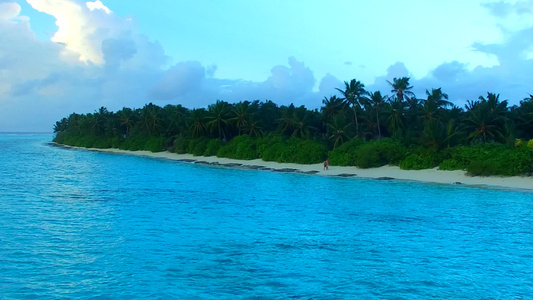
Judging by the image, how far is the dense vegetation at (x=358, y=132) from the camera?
155 feet

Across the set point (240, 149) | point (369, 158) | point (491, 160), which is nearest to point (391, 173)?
point (369, 158)

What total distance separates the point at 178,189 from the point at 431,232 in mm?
21805

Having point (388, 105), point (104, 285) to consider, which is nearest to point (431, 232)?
point (104, 285)

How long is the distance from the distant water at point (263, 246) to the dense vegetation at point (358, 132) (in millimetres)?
15455

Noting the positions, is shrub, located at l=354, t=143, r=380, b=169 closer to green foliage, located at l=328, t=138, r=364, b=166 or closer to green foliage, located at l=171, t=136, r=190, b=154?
green foliage, located at l=328, t=138, r=364, b=166

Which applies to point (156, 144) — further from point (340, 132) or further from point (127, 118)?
point (340, 132)

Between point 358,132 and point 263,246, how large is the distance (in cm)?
5236

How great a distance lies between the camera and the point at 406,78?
72.9m

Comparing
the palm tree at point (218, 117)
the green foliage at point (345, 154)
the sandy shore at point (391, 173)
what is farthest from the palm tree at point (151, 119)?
the green foliage at point (345, 154)

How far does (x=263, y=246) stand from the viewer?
56.4ft

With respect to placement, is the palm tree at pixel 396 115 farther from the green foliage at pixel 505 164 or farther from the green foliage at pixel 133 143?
the green foliage at pixel 133 143

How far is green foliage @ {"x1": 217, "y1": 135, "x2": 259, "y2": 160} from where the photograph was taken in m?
68.5

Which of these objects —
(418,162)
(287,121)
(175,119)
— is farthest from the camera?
(175,119)

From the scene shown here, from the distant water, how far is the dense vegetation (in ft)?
50.7
